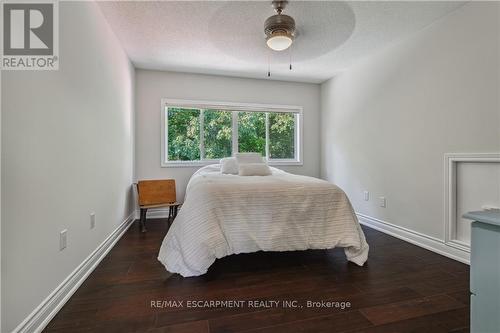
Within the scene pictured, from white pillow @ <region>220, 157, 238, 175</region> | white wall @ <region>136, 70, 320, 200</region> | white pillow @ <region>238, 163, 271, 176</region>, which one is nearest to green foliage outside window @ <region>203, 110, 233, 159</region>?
white wall @ <region>136, 70, 320, 200</region>

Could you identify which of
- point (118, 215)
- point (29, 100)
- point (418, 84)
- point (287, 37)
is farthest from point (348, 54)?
point (118, 215)

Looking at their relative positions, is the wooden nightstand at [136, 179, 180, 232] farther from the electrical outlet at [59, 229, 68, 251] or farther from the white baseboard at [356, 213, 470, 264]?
the white baseboard at [356, 213, 470, 264]

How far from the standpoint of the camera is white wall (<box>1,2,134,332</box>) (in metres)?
1.09

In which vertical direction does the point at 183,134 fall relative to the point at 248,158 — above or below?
above

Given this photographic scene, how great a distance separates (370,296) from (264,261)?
871 millimetres

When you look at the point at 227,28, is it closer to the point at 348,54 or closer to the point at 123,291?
the point at 348,54

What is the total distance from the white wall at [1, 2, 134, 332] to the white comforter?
69cm

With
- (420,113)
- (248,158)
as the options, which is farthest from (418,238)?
(248,158)

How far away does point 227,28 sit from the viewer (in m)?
2.43

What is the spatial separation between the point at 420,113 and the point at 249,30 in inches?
77.5

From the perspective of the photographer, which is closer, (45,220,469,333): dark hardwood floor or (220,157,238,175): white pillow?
(45,220,469,333): dark hardwood floor

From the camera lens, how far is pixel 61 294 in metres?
1.46

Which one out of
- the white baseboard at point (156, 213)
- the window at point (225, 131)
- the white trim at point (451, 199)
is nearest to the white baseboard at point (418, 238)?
the white trim at point (451, 199)

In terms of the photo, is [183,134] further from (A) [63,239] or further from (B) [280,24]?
(A) [63,239]
